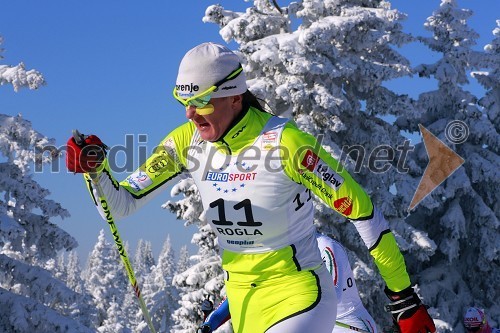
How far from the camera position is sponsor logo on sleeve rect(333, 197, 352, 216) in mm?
4195

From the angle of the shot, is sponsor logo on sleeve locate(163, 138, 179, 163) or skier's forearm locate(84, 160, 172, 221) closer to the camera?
skier's forearm locate(84, 160, 172, 221)

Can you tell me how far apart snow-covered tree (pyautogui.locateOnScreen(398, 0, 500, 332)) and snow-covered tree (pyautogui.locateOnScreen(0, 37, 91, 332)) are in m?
12.8

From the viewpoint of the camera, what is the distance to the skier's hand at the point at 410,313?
4.14 m

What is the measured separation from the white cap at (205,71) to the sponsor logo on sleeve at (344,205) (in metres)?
0.99

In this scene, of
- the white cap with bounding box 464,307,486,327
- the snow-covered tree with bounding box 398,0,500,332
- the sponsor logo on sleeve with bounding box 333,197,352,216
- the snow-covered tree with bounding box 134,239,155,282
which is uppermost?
the sponsor logo on sleeve with bounding box 333,197,352,216

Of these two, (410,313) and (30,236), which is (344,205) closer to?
(410,313)

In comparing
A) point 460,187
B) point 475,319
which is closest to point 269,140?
point 475,319

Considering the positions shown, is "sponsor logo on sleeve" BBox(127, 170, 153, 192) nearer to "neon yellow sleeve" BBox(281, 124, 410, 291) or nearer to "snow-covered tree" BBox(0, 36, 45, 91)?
"neon yellow sleeve" BBox(281, 124, 410, 291)

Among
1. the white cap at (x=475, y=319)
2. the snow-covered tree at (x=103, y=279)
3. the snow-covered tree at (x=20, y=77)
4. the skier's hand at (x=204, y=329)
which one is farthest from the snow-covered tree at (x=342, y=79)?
the snow-covered tree at (x=103, y=279)

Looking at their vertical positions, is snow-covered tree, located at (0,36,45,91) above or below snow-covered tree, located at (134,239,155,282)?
above

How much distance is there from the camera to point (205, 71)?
169 inches

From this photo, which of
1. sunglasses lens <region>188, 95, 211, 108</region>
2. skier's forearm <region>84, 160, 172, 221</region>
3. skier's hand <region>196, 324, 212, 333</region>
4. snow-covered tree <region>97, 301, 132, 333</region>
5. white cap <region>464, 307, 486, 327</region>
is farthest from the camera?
snow-covered tree <region>97, 301, 132, 333</region>

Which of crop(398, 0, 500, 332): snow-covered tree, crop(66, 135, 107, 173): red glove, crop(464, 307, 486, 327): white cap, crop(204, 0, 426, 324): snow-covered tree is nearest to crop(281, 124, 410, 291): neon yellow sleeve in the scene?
crop(66, 135, 107, 173): red glove

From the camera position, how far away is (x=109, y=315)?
54.7 metres
